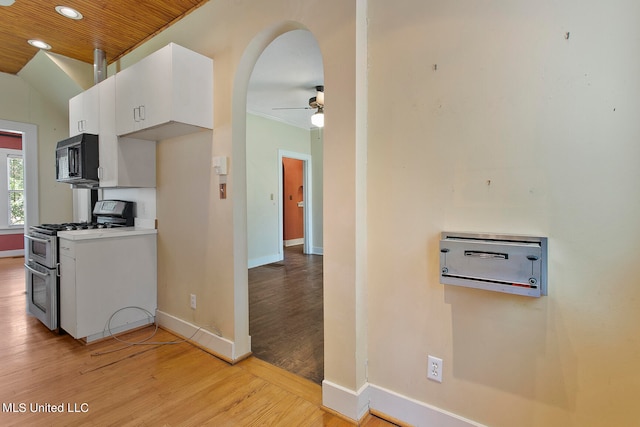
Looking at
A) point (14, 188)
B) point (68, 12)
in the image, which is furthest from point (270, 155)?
point (14, 188)

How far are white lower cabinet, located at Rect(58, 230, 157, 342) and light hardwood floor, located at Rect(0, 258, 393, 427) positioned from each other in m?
0.17

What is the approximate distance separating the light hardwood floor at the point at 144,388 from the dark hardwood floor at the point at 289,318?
0.17 metres

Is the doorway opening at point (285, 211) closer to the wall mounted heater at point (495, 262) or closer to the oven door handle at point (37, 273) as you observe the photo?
the wall mounted heater at point (495, 262)

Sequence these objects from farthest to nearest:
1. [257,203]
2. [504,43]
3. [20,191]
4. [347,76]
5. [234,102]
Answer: [20,191]
[257,203]
[234,102]
[347,76]
[504,43]

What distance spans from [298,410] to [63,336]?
224cm

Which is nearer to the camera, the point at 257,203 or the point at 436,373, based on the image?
the point at 436,373

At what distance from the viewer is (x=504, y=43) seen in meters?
1.26

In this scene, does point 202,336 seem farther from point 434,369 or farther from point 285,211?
point 285,211

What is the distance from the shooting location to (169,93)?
2082 mm

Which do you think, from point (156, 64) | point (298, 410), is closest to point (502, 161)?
point (298, 410)

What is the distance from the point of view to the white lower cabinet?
2.37m

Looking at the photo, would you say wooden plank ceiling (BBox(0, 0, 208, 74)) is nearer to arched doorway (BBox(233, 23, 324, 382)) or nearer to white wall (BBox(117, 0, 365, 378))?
white wall (BBox(117, 0, 365, 378))

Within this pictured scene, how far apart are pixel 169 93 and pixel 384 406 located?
2.32m

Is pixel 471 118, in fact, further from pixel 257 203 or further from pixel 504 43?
pixel 257 203
